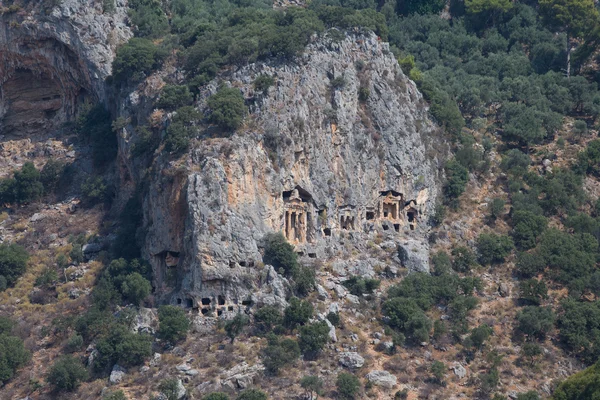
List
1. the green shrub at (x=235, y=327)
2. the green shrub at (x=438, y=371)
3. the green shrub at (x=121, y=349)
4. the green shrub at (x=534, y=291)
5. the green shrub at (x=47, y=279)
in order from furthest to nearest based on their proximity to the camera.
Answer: the green shrub at (x=47, y=279) < the green shrub at (x=534, y=291) < the green shrub at (x=235, y=327) < the green shrub at (x=438, y=371) < the green shrub at (x=121, y=349)

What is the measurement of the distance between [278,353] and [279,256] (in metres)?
7.77

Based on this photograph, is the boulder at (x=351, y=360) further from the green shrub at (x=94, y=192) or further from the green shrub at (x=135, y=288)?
the green shrub at (x=94, y=192)

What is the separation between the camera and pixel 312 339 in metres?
79.8

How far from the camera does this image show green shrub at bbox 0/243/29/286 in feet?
291

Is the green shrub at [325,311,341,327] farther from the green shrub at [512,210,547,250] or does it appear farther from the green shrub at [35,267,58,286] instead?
the green shrub at [35,267,58,286]

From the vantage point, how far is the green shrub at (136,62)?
3812 inches

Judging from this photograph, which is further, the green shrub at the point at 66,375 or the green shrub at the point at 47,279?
the green shrub at the point at 47,279

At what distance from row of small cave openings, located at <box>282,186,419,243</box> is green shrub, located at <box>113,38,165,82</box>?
56.9 ft

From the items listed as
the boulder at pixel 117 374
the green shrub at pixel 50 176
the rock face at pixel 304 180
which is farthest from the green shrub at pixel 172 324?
the green shrub at pixel 50 176

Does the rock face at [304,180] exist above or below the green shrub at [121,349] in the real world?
above

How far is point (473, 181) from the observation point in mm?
98438

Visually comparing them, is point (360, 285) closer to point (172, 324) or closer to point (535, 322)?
point (535, 322)

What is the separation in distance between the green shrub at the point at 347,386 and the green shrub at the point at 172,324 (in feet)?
34.5

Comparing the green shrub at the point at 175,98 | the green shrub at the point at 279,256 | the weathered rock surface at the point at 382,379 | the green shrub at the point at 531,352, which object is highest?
the green shrub at the point at 175,98
